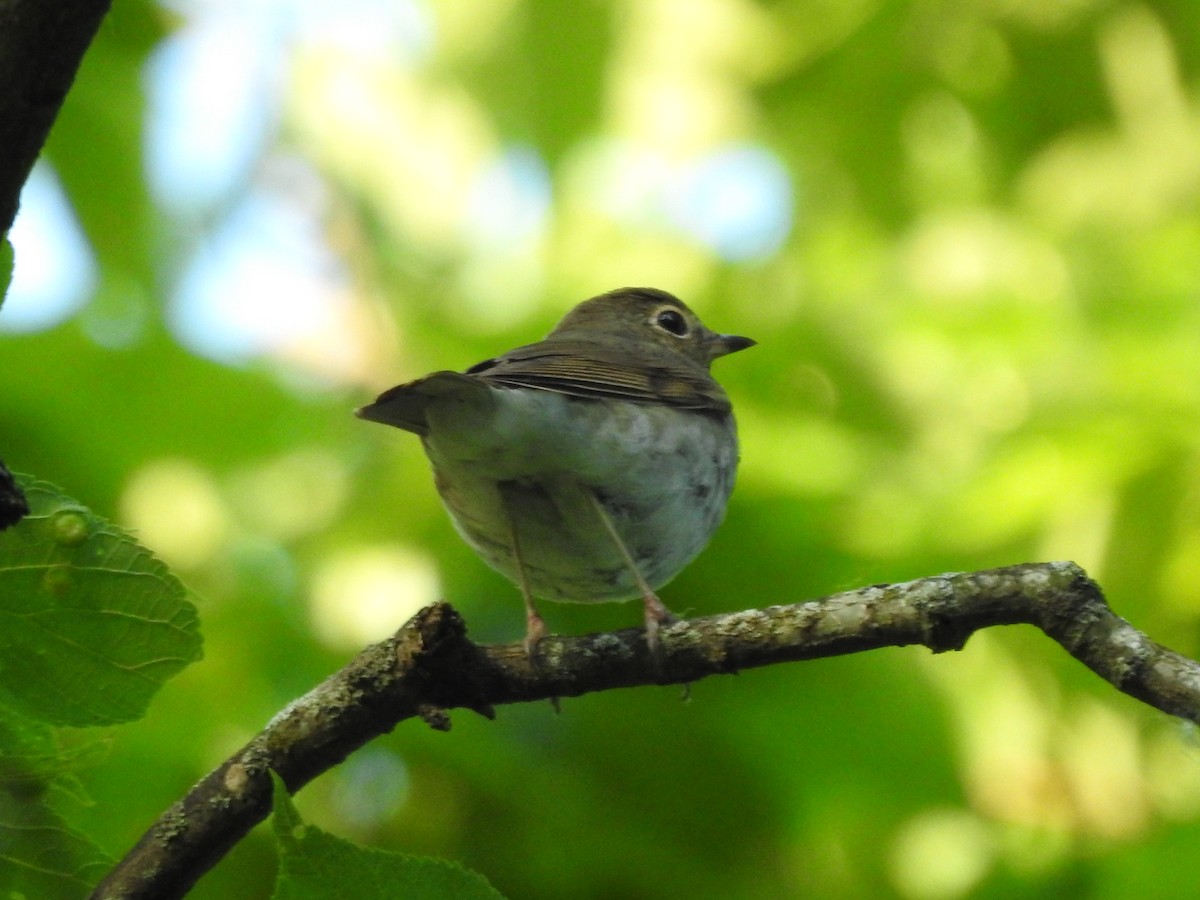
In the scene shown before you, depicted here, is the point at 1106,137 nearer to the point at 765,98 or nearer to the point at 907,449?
the point at 765,98

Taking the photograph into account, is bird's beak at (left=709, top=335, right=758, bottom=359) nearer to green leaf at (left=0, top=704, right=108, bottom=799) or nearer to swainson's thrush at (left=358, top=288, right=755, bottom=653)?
swainson's thrush at (left=358, top=288, right=755, bottom=653)

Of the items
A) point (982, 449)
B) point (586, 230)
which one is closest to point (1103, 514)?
point (982, 449)

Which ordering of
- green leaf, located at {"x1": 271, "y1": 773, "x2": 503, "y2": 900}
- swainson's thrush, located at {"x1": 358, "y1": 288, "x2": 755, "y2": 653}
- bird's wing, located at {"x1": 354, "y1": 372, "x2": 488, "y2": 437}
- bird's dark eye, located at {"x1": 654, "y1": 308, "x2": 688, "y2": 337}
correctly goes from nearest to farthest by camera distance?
green leaf, located at {"x1": 271, "y1": 773, "x2": 503, "y2": 900}, bird's wing, located at {"x1": 354, "y1": 372, "x2": 488, "y2": 437}, swainson's thrush, located at {"x1": 358, "y1": 288, "x2": 755, "y2": 653}, bird's dark eye, located at {"x1": 654, "y1": 308, "x2": 688, "y2": 337}

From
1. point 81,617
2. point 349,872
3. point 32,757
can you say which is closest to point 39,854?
point 32,757

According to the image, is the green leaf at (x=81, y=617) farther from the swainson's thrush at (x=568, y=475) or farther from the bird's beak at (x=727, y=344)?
the bird's beak at (x=727, y=344)

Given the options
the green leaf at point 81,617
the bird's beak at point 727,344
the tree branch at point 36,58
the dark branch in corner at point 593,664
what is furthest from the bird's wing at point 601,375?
the tree branch at point 36,58

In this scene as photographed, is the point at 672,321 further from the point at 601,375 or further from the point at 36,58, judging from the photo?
the point at 36,58

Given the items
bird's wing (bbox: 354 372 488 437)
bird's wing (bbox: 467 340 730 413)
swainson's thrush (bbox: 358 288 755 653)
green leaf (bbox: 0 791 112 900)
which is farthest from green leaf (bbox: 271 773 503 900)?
bird's wing (bbox: 467 340 730 413)
